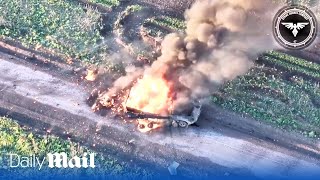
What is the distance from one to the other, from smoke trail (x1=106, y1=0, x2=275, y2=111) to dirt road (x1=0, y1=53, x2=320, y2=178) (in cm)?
232

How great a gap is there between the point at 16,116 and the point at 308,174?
1661cm

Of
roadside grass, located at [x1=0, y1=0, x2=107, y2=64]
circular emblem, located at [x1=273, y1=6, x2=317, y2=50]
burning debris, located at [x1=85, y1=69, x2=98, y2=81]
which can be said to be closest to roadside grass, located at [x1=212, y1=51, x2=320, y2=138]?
circular emblem, located at [x1=273, y1=6, x2=317, y2=50]

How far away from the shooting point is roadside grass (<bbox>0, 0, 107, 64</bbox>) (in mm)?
34875

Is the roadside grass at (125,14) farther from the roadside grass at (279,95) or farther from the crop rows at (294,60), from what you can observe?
the crop rows at (294,60)

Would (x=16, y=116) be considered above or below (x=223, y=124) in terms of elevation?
below

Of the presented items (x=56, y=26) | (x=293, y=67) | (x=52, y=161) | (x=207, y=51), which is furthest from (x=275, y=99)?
(x=56, y=26)

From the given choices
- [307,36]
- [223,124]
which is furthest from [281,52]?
[223,124]

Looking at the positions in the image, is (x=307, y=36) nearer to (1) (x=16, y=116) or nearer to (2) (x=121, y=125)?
(2) (x=121, y=125)

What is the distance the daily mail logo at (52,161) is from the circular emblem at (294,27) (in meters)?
13.7

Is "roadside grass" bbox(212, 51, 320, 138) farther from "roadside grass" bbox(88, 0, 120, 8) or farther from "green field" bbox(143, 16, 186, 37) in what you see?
"roadside grass" bbox(88, 0, 120, 8)

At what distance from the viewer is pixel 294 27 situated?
32.4m

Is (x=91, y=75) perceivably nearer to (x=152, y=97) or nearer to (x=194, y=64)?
(x=152, y=97)

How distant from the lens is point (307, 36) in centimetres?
3381

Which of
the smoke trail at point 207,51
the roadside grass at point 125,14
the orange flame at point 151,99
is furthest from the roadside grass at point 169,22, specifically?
the orange flame at point 151,99
